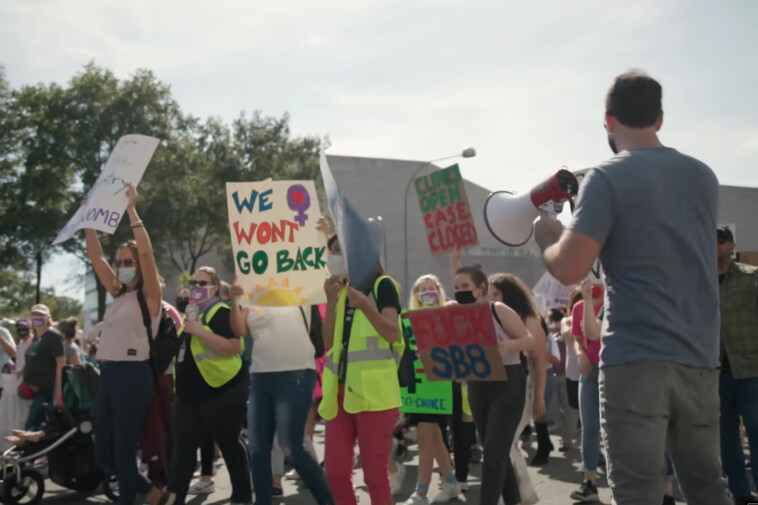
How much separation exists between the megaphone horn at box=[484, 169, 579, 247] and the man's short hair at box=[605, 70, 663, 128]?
548mm

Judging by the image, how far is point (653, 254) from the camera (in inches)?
128

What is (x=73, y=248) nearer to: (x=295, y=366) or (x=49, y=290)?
(x=49, y=290)

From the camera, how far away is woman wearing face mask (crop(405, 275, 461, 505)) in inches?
299

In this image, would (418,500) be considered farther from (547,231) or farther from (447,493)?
(547,231)

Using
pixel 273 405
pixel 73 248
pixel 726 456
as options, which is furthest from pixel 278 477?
pixel 73 248

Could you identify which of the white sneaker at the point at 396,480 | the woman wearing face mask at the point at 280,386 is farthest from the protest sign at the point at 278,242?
the white sneaker at the point at 396,480

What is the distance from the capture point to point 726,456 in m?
6.63

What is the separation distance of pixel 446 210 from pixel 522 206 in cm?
416

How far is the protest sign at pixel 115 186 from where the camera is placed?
266 inches

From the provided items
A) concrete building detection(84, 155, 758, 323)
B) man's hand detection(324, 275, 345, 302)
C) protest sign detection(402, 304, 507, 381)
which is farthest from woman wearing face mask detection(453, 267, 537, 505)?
concrete building detection(84, 155, 758, 323)

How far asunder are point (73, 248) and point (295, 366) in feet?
119

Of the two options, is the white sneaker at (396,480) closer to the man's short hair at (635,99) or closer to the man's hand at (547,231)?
the man's hand at (547,231)

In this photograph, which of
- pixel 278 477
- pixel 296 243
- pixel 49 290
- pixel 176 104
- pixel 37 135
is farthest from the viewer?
pixel 49 290

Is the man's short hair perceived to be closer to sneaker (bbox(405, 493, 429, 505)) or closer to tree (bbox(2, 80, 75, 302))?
sneaker (bbox(405, 493, 429, 505))
